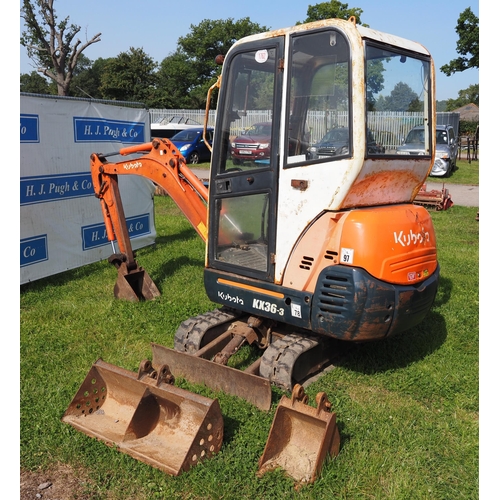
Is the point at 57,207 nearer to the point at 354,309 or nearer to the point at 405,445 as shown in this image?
the point at 354,309

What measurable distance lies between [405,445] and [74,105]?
7039 mm

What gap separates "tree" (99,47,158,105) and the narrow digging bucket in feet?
153

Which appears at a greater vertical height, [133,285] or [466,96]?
[466,96]

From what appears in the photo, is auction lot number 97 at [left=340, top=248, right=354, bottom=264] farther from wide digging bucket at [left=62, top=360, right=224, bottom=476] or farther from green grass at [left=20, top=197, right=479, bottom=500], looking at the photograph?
wide digging bucket at [left=62, top=360, right=224, bottom=476]

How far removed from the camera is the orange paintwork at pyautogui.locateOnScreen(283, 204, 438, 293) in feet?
14.3

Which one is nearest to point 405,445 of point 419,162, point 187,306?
point 419,162

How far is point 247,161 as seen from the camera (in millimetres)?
4859

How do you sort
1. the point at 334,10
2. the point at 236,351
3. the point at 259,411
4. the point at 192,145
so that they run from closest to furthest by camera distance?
the point at 259,411
the point at 236,351
the point at 192,145
the point at 334,10

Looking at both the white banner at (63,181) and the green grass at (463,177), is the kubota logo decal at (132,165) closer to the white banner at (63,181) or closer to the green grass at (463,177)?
the white banner at (63,181)

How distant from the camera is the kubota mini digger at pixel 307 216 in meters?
4.29

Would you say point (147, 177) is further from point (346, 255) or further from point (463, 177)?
point (463, 177)

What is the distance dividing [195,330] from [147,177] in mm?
2110

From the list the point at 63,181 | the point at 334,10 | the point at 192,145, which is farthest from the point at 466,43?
the point at 63,181

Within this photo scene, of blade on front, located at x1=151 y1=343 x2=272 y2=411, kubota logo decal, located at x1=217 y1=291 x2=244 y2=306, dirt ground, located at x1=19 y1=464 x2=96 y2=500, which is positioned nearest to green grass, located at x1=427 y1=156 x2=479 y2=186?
kubota logo decal, located at x1=217 y1=291 x2=244 y2=306
